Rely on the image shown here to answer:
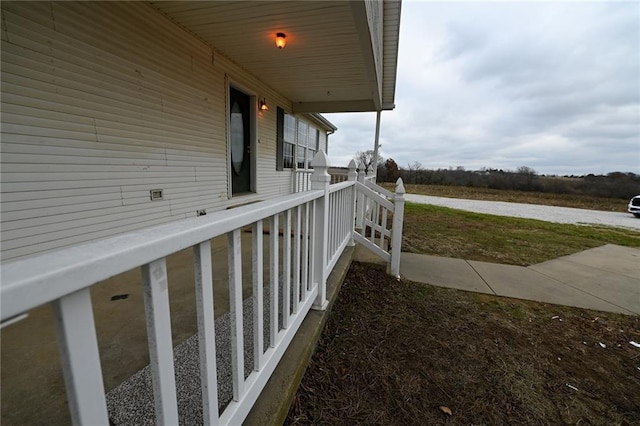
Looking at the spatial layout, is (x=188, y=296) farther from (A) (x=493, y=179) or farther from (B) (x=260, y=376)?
(A) (x=493, y=179)

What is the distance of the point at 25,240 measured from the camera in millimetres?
2297

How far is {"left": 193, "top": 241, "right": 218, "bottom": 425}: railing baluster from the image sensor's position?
0.80 metres

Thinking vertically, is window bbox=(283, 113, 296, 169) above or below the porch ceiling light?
below

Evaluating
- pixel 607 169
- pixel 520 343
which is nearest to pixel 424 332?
pixel 520 343

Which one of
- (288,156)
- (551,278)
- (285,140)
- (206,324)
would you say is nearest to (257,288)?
(206,324)

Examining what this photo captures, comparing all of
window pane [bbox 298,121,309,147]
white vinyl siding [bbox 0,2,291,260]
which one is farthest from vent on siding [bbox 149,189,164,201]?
window pane [bbox 298,121,309,147]

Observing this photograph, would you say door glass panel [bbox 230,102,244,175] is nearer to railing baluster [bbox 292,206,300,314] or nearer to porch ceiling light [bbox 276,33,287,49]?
porch ceiling light [bbox 276,33,287,49]

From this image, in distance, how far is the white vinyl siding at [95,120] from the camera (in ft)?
7.23

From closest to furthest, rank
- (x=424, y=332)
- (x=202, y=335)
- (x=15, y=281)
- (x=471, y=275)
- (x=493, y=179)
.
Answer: (x=15, y=281) < (x=202, y=335) < (x=424, y=332) < (x=471, y=275) < (x=493, y=179)

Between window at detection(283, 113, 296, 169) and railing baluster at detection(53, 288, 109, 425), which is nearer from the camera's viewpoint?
railing baluster at detection(53, 288, 109, 425)

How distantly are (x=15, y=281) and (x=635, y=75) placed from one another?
79.6 feet

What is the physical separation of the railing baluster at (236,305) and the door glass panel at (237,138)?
4.59 metres

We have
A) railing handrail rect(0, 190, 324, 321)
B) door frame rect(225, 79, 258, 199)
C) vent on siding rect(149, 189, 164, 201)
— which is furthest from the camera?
door frame rect(225, 79, 258, 199)

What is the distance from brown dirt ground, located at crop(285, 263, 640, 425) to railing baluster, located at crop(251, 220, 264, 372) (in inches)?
20.3
